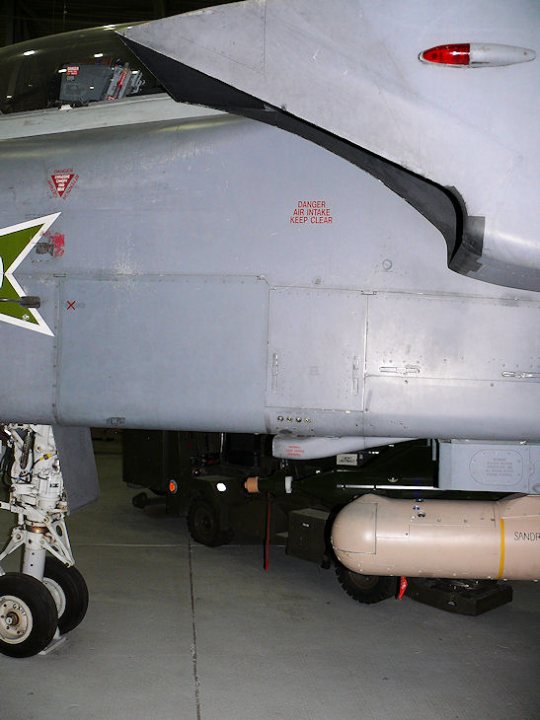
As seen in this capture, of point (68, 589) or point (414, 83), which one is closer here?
point (414, 83)

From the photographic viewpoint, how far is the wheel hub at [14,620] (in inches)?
190

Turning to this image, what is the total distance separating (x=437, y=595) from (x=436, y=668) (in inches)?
49.8

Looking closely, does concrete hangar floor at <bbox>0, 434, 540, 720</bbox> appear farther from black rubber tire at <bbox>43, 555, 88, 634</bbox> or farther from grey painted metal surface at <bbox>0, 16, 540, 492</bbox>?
grey painted metal surface at <bbox>0, 16, 540, 492</bbox>

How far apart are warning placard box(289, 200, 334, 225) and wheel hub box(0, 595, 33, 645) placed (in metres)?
3.12

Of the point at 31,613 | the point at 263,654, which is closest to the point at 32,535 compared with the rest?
Result: the point at 31,613

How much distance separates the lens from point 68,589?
527 centimetres

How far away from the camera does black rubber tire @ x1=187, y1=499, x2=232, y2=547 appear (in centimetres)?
806

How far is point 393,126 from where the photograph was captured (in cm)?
314

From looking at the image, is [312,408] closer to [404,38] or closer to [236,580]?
[404,38]

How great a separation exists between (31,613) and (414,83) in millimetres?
4001

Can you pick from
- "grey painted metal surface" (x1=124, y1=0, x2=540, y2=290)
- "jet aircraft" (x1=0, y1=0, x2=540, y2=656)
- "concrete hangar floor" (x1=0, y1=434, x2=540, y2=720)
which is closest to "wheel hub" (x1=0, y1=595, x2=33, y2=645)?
"concrete hangar floor" (x1=0, y1=434, x2=540, y2=720)

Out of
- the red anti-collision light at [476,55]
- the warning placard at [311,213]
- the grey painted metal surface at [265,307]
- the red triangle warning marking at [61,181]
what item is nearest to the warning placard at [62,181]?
the red triangle warning marking at [61,181]

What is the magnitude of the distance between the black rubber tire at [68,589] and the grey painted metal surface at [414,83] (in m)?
3.69

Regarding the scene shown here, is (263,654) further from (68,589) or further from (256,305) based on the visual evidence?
(256,305)
